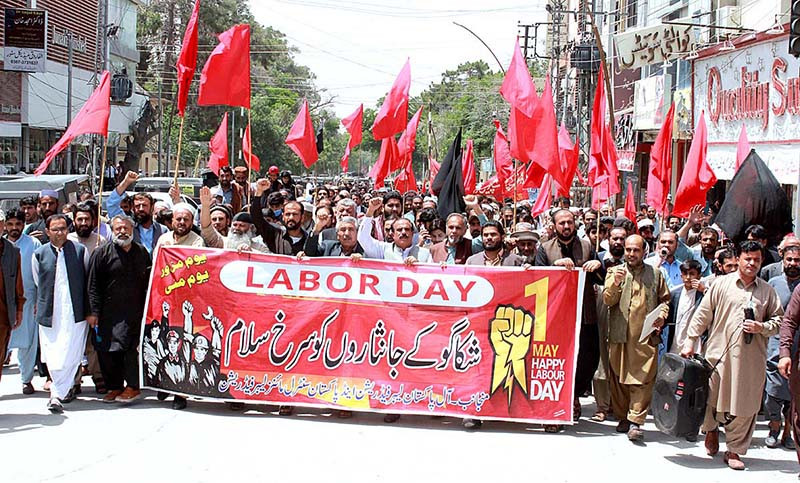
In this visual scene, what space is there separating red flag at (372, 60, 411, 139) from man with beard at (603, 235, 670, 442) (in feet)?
20.2

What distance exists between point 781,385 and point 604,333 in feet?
4.90

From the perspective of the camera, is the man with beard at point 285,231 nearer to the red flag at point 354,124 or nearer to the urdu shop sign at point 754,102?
the red flag at point 354,124

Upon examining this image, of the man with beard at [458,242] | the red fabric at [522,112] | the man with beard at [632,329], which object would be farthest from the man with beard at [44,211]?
the man with beard at [632,329]

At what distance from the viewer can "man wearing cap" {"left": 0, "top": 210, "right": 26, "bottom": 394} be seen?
868 cm

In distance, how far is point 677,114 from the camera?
27406mm

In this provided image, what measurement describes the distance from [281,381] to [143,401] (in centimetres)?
144

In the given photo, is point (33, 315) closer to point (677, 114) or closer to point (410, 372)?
point (410, 372)

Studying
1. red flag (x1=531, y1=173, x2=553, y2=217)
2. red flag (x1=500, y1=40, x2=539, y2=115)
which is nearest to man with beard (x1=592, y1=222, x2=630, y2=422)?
red flag (x1=500, y1=40, x2=539, y2=115)

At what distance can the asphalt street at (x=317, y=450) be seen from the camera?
6.93 meters

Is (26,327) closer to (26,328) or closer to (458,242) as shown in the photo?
(26,328)

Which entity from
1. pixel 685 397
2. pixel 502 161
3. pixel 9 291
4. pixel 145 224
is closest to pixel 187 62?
pixel 145 224

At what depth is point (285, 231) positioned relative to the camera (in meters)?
9.91

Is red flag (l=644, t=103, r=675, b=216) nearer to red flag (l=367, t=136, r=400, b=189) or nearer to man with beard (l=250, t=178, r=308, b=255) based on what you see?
red flag (l=367, t=136, r=400, b=189)

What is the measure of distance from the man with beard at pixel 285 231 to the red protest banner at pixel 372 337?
889 millimetres
